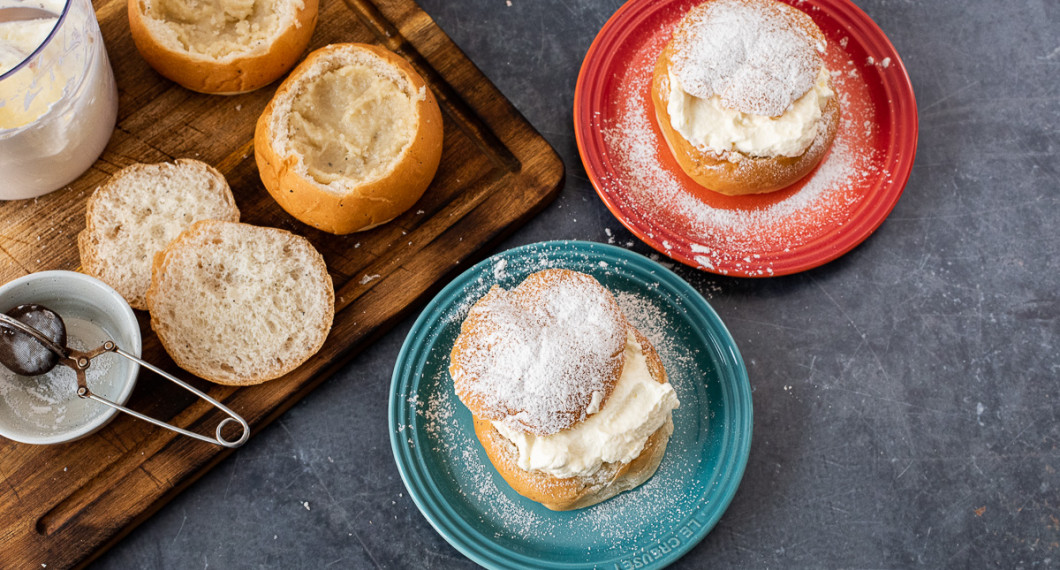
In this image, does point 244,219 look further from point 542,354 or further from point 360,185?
point 542,354

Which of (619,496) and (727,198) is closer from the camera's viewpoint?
(619,496)

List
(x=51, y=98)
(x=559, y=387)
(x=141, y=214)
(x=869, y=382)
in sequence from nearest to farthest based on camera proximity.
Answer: (x=559, y=387), (x=51, y=98), (x=141, y=214), (x=869, y=382)

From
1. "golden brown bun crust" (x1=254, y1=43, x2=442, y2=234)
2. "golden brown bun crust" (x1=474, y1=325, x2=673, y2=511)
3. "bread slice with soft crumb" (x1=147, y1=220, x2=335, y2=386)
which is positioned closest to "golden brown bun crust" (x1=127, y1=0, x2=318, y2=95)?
"golden brown bun crust" (x1=254, y1=43, x2=442, y2=234)

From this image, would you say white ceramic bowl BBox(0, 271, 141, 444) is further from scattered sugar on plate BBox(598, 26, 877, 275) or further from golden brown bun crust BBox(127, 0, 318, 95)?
scattered sugar on plate BBox(598, 26, 877, 275)

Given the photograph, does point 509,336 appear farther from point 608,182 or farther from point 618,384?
point 608,182

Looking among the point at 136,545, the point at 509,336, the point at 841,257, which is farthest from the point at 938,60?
the point at 136,545

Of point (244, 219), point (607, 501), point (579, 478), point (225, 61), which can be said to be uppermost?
point (225, 61)

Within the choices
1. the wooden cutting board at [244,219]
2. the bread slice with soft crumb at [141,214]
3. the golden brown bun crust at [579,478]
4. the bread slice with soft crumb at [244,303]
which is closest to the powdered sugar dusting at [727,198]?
the wooden cutting board at [244,219]

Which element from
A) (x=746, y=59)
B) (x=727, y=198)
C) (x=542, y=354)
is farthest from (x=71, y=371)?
(x=746, y=59)
